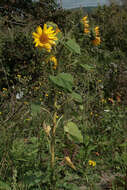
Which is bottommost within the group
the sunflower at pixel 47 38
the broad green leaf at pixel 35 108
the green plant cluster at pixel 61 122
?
the green plant cluster at pixel 61 122

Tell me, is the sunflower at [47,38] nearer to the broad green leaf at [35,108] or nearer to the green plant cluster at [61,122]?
the green plant cluster at [61,122]

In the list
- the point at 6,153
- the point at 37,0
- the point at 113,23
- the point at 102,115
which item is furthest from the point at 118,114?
the point at 113,23

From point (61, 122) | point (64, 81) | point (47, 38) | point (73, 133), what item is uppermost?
point (47, 38)

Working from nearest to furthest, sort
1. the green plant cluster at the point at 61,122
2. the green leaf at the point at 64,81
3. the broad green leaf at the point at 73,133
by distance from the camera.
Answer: the green leaf at the point at 64,81
the broad green leaf at the point at 73,133
the green plant cluster at the point at 61,122

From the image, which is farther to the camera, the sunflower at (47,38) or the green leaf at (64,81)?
the sunflower at (47,38)

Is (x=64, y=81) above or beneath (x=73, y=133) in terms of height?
above

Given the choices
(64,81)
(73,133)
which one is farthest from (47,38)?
(73,133)

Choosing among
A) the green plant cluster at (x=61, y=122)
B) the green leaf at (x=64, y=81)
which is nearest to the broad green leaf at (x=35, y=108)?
the green plant cluster at (x=61, y=122)

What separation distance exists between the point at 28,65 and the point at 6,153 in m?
1.79

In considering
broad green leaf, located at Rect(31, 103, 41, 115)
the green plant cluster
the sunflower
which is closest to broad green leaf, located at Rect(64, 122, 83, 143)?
the green plant cluster

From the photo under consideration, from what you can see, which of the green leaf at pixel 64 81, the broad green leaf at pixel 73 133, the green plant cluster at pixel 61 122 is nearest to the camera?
the green leaf at pixel 64 81

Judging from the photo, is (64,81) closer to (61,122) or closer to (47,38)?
(47,38)

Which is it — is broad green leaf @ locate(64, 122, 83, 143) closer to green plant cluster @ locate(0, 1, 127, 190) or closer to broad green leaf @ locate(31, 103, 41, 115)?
green plant cluster @ locate(0, 1, 127, 190)

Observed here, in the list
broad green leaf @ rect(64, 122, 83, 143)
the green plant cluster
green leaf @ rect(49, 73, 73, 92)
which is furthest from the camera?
the green plant cluster
